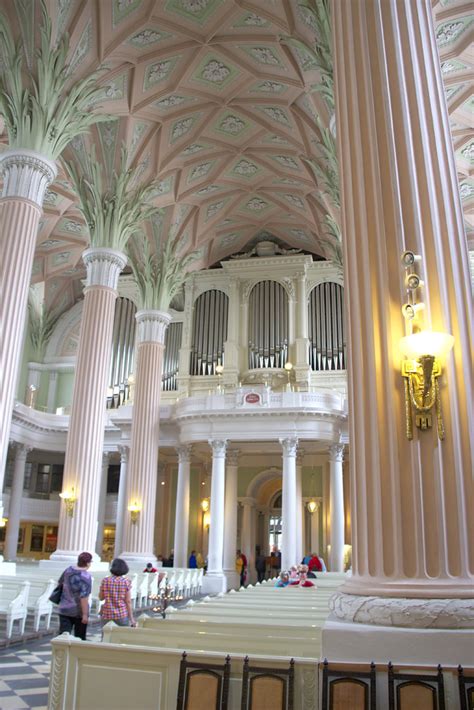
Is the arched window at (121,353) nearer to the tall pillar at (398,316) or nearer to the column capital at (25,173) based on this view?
the column capital at (25,173)

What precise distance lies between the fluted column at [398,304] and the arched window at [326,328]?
19.8 meters

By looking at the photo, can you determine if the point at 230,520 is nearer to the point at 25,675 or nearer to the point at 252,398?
the point at 252,398

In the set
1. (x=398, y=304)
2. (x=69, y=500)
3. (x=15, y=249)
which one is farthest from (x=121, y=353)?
→ (x=398, y=304)

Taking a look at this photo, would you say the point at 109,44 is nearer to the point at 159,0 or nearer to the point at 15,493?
the point at 159,0

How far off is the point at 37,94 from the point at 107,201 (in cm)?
493

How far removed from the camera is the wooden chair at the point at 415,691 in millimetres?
3828

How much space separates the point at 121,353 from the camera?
29.3 meters

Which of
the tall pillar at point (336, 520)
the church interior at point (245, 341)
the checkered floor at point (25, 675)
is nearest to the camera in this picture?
the church interior at point (245, 341)

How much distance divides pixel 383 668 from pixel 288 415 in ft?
61.1

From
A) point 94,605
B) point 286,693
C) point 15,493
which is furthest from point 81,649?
point 15,493

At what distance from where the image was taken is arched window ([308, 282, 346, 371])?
2589 centimetres

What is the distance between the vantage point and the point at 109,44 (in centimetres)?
1612

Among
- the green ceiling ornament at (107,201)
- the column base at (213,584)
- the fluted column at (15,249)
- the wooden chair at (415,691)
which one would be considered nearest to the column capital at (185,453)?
the column base at (213,584)

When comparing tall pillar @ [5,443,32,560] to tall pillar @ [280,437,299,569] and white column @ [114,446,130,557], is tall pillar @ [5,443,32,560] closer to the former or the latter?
white column @ [114,446,130,557]
